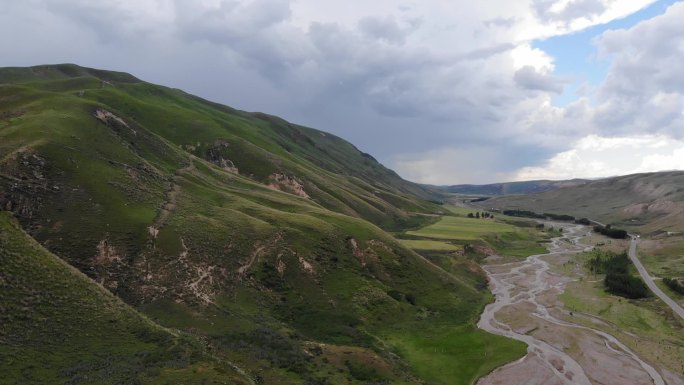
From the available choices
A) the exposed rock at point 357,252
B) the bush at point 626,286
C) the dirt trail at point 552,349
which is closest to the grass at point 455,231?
the dirt trail at point 552,349

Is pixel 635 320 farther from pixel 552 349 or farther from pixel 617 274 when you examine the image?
pixel 617 274

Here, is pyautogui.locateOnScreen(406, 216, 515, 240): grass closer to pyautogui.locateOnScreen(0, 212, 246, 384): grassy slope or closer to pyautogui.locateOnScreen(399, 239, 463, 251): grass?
pyautogui.locateOnScreen(399, 239, 463, 251): grass

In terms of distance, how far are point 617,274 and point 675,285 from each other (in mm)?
13687

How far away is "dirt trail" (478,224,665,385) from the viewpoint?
56.5m

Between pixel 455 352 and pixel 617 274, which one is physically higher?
pixel 617 274

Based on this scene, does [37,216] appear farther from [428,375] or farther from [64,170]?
[428,375]

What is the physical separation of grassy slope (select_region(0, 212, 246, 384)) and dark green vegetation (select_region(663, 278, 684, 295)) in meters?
97.7

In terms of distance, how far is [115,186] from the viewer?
76.8 m

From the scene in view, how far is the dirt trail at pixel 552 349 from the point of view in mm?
56531

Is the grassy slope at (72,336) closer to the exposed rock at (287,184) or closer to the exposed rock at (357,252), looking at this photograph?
the exposed rock at (357,252)

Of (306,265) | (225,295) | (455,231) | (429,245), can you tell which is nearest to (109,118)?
(225,295)

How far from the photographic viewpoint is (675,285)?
322 ft

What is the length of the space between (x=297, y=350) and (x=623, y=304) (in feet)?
230

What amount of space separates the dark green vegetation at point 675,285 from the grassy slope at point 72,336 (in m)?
97.7
